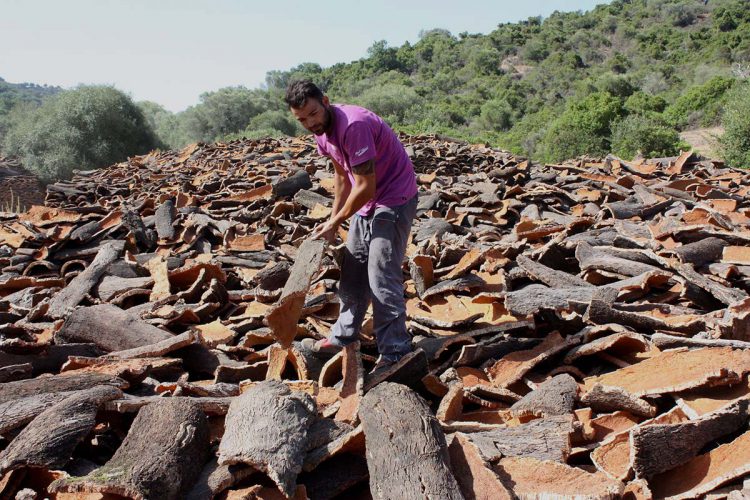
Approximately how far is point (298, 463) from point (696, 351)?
5.88 feet

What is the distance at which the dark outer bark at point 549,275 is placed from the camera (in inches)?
135

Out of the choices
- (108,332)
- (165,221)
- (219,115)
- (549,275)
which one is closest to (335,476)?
(108,332)

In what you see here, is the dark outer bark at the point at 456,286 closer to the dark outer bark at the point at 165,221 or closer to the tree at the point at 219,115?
the dark outer bark at the point at 165,221

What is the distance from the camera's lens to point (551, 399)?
7.13ft

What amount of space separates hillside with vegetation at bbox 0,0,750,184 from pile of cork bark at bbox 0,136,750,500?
13.4 m

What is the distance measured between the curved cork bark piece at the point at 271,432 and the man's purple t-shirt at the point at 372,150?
1.11m

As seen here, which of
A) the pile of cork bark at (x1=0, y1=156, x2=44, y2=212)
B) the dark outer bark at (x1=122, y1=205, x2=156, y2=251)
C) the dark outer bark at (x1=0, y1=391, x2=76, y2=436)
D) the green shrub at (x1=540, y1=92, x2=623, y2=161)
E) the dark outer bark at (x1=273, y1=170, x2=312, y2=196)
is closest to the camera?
the dark outer bark at (x1=0, y1=391, x2=76, y2=436)

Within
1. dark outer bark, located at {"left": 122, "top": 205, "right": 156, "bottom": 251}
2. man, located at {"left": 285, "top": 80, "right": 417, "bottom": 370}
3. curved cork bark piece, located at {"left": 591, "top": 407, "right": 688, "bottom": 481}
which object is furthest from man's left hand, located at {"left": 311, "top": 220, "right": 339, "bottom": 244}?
dark outer bark, located at {"left": 122, "top": 205, "right": 156, "bottom": 251}

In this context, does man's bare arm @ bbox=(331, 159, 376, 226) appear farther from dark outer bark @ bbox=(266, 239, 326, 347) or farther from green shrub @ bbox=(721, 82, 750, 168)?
green shrub @ bbox=(721, 82, 750, 168)

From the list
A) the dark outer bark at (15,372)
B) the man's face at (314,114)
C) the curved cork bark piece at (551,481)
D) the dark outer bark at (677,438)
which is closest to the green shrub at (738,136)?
the dark outer bark at (677,438)

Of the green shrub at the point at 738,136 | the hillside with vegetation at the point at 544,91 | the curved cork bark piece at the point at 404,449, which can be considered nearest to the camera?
the curved cork bark piece at the point at 404,449

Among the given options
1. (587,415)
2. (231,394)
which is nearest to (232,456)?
(231,394)

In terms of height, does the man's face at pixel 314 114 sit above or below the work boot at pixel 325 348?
above

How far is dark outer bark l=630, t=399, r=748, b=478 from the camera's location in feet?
5.51
